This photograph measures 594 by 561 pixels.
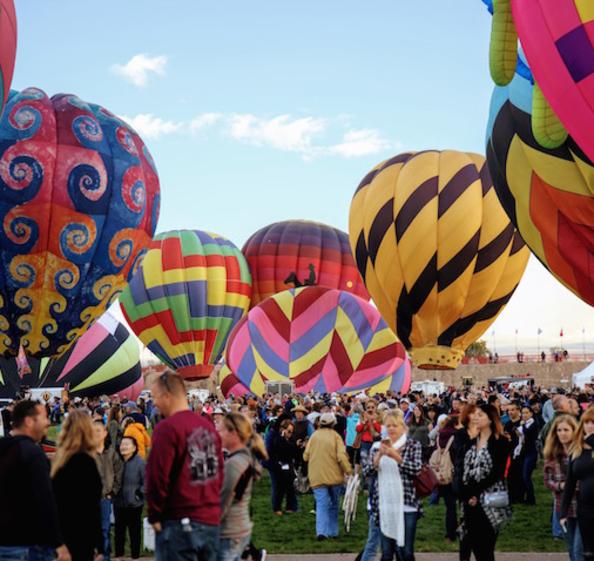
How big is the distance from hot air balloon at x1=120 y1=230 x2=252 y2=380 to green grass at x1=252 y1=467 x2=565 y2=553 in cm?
2201

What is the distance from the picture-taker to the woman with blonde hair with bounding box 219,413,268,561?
16.3ft

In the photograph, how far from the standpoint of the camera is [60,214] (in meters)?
18.2

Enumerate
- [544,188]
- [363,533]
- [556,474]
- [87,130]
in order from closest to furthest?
[556,474]
[363,533]
[544,188]
[87,130]

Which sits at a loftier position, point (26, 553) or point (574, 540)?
point (26, 553)

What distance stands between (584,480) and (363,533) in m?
4.41

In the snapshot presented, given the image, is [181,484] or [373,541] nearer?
[181,484]

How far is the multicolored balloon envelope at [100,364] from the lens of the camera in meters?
32.2

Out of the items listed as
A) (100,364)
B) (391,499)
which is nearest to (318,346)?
(100,364)

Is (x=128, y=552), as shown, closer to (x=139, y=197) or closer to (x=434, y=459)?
(x=434, y=459)

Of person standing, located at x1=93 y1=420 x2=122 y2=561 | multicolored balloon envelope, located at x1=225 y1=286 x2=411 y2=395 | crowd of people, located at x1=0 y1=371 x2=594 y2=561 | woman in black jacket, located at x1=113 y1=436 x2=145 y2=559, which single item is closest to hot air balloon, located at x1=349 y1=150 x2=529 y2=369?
multicolored balloon envelope, located at x1=225 y1=286 x2=411 y2=395

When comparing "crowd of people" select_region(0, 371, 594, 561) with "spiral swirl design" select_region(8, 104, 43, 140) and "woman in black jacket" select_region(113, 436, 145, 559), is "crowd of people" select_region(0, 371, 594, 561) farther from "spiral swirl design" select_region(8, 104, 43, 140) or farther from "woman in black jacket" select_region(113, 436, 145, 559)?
"spiral swirl design" select_region(8, 104, 43, 140)

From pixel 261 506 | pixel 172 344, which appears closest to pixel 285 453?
pixel 261 506

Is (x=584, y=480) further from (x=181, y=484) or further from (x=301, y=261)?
(x=301, y=261)

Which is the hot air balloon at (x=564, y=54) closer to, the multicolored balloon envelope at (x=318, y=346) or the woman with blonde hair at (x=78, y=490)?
the woman with blonde hair at (x=78, y=490)
